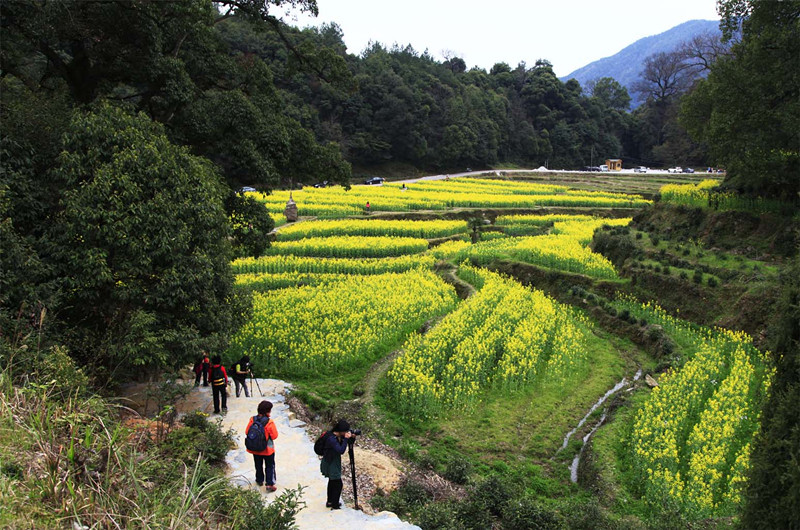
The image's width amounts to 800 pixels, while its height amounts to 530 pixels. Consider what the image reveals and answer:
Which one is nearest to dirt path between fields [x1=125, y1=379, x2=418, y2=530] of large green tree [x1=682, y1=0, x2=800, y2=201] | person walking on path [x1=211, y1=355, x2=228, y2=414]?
person walking on path [x1=211, y1=355, x2=228, y2=414]

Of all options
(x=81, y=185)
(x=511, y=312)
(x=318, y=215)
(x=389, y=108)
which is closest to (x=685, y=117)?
(x=511, y=312)

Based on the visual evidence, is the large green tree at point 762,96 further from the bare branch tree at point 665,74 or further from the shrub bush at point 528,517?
the bare branch tree at point 665,74

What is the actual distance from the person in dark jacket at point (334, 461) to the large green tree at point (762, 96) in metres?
17.7

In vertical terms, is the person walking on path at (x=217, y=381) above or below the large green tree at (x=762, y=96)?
below

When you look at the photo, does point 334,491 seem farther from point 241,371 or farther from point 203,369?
point 203,369

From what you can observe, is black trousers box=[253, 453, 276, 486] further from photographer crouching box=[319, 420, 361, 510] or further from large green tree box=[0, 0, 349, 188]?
large green tree box=[0, 0, 349, 188]

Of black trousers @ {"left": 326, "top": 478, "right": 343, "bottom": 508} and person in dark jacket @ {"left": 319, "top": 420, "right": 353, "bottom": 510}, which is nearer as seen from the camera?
person in dark jacket @ {"left": 319, "top": 420, "right": 353, "bottom": 510}

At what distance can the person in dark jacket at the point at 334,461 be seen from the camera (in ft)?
23.5

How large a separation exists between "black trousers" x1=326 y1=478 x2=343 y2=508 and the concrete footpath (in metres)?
0.12

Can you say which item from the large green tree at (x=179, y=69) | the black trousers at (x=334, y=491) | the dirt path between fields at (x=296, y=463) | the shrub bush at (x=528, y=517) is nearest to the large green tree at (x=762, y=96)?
the large green tree at (x=179, y=69)

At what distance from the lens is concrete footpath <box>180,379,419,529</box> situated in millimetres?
7172

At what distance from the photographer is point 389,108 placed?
7062 cm

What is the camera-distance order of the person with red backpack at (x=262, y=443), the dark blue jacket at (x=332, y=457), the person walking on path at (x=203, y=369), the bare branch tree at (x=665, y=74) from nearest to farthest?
the dark blue jacket at (x=332, y=457), the person with red backpack at (x=262, y=443), the person walking on path at (x=203, y=369), the bare branch tree at (x=665, y=74)

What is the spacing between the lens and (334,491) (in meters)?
7.40
